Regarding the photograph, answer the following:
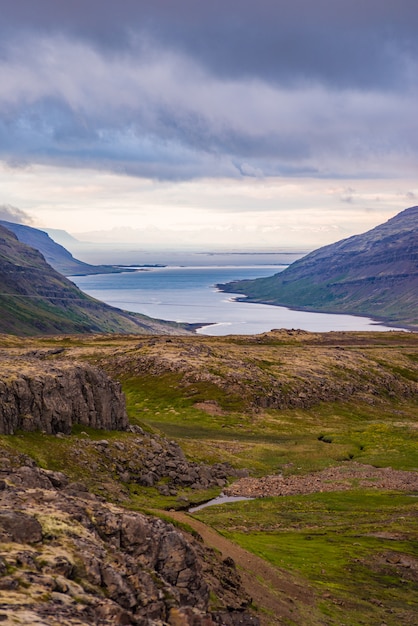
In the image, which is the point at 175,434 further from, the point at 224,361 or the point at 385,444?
the point at 224,361

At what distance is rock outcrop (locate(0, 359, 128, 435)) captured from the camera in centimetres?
7475

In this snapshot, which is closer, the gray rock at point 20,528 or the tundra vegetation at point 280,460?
the gray rock at point 20,528

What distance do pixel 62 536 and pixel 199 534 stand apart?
19422mm

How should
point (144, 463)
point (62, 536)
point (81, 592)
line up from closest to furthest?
point (81, 592) < point (62, 536) < point (144, 463)

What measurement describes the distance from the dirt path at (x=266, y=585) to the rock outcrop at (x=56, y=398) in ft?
84.7

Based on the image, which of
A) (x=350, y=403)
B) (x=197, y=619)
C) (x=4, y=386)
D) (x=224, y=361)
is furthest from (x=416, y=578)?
(x=224, y=361)

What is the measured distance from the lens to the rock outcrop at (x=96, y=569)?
29672mm

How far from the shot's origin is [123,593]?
110 feet

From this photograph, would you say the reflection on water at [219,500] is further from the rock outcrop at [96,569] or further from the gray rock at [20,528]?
the gray rock at [20,528]

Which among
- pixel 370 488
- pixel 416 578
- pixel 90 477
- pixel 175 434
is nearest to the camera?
pixel 416 578

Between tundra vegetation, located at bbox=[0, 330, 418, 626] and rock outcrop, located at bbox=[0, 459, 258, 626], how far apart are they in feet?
25.0

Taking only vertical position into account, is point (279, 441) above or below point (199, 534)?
below

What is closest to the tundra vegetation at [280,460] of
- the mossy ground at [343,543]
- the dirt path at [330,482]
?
the mossy ground at [343,543]

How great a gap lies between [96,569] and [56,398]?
4851cm
